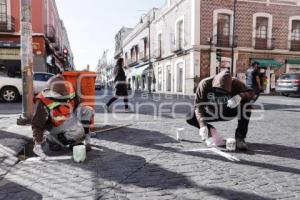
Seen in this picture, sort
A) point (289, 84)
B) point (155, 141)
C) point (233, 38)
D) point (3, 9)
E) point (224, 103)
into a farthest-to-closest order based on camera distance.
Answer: point (233, 38) < point (3, 9) < point (289, 84) < point (155, 141) < point (224, 103)

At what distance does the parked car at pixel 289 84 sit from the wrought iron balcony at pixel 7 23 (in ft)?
63.6

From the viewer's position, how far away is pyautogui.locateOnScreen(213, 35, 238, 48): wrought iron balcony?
24359mm

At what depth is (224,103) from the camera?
467 cm

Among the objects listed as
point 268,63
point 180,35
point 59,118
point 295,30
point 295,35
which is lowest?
point 59,118

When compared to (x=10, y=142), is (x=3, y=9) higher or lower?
higher

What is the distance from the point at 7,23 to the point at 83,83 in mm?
18731

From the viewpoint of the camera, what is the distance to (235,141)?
4.52m

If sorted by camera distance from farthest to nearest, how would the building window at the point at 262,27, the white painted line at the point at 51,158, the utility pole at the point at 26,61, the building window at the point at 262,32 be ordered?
1. the building window at the point at 262,27
2. the building window at the point at 262,32
3. the utility pole at the point at 26,61
4. the white painted line at the point at 51,158

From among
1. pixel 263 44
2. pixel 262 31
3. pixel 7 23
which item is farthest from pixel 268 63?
pixel 7 23

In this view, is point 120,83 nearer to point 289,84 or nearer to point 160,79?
point 289,84

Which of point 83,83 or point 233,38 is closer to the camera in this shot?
point 83,83

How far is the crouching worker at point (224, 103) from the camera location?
4355mm

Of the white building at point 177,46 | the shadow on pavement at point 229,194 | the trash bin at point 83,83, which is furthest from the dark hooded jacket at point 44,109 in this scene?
the white building at point 177,46

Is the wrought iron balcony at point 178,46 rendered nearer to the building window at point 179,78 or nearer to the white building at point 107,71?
the building window at point 179,78
